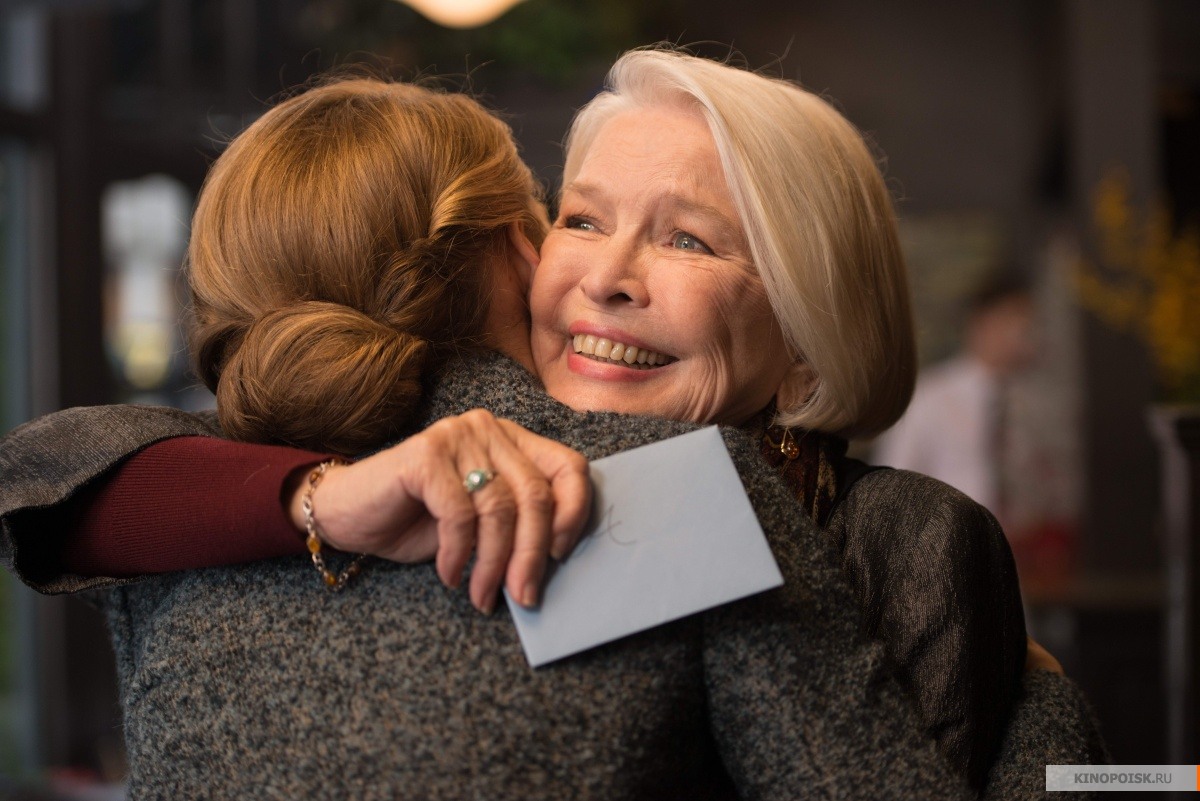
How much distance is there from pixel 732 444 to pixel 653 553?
133 mm

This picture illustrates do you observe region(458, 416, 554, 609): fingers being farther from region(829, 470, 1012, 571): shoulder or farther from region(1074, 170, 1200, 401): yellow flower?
region(1074, 170, 1200, 401): yellow flower

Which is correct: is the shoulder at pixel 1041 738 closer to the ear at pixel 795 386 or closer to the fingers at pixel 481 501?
the ear at pixel 795 386

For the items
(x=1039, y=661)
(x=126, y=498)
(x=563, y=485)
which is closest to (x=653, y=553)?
(x=563, y=485)

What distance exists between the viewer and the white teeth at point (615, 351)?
48.6 inches

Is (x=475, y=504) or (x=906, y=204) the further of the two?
(x=906, y=204)

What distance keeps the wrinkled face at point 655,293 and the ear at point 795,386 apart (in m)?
0.08

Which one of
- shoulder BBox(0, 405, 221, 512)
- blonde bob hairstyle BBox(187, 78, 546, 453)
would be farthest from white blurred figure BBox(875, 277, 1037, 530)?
shoulder BBox(0, 405, 221, 512)

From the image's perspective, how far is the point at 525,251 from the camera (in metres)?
1.27

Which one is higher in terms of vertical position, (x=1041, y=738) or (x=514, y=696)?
(x=514, y=696)

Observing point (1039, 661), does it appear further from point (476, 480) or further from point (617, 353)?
point (476, 480)

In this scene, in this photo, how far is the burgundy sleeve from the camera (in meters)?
0.98

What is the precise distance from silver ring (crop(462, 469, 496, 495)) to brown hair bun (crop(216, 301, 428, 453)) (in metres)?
0.17

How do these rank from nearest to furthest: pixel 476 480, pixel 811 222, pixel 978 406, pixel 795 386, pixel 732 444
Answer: pixel 476 480 → pixel 732 444 → pixel 811 222 → pixel 795 386 → pixel 978 406

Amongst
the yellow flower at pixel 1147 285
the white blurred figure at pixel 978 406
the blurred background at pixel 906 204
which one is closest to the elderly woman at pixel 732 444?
the blurred background at pixel 906 204
